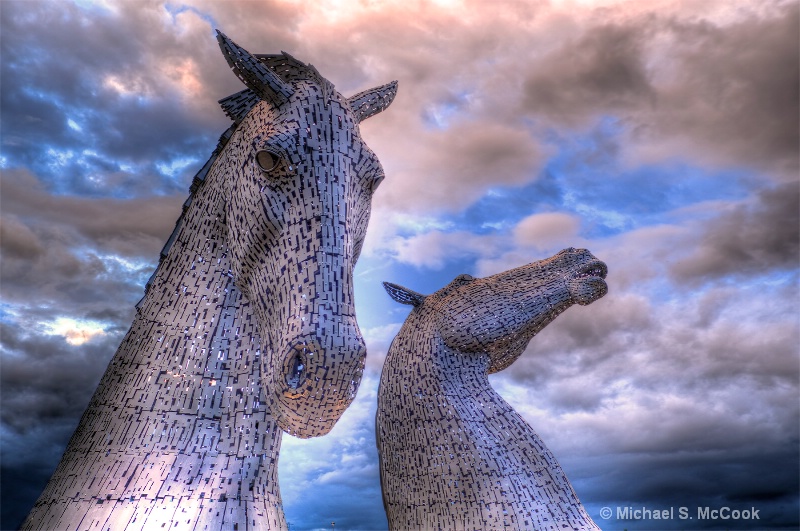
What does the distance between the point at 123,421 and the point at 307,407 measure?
23.5 inches

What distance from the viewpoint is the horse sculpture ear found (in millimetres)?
3818

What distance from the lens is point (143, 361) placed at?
1.73 meters

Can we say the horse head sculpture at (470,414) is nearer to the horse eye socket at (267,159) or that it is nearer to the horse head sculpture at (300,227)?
the horse head sculpture at (300,227)

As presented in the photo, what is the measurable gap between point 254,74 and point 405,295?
2297 mm

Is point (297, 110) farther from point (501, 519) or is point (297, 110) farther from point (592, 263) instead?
point (592, 263)

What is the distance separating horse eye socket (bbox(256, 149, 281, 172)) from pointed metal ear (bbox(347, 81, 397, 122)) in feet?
1.52

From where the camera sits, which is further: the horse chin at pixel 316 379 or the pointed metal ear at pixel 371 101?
the pointed metal ear at pixel 371 101

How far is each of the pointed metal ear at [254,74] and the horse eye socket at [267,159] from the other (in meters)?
0.19

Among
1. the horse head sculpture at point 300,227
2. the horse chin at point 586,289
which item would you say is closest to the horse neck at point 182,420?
the horse head sculpture at point 300,227

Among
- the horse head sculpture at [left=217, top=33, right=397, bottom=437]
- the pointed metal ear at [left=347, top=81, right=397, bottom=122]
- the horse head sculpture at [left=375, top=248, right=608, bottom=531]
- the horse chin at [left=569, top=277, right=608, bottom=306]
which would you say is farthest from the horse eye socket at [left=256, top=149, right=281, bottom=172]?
the horse chin at [left=569, top=277, right=608, bottom=306]

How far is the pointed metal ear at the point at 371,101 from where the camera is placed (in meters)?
2.01

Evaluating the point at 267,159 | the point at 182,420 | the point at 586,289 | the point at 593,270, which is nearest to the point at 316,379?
the point at 182,420

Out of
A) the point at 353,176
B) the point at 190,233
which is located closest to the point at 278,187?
the point at 353,176

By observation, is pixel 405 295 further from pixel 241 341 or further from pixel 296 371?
pixel 296 371
